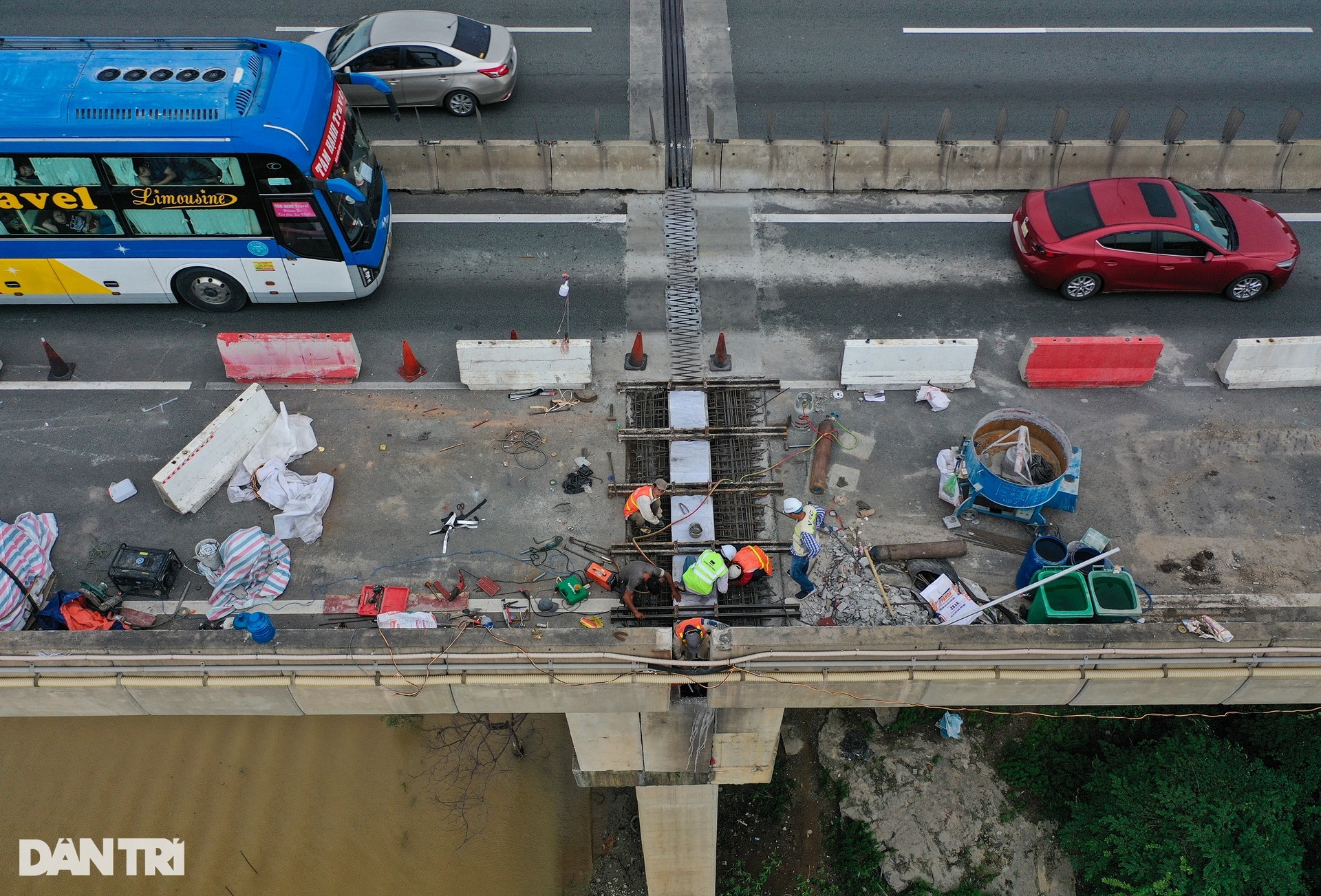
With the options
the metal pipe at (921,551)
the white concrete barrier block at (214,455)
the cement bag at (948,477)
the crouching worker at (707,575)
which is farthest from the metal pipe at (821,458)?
the white concrete barrier block at (214,455)

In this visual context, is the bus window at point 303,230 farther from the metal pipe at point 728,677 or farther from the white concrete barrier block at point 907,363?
the white concrete barrier block at point 907,363

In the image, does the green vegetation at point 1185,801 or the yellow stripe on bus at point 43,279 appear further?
the yellow stripe on bus at point 43,279

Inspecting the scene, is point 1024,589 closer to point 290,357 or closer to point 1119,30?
point 290,357

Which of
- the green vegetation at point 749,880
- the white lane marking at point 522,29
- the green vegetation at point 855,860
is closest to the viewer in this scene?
the green vegetation at point 855,860

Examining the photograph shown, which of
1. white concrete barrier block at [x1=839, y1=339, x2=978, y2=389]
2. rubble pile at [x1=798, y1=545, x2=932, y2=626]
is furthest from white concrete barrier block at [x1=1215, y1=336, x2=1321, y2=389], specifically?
rubble pile at [x1=798, y1=545, x2=932, y2=626]

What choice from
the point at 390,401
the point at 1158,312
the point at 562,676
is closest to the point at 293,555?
the point at 390,401

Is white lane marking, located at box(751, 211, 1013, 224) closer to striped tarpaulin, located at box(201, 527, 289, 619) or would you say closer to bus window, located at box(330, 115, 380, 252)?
bus window, located at box(330, 115, 380, 252)

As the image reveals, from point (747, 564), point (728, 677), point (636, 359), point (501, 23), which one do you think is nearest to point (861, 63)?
point (501, 23)
